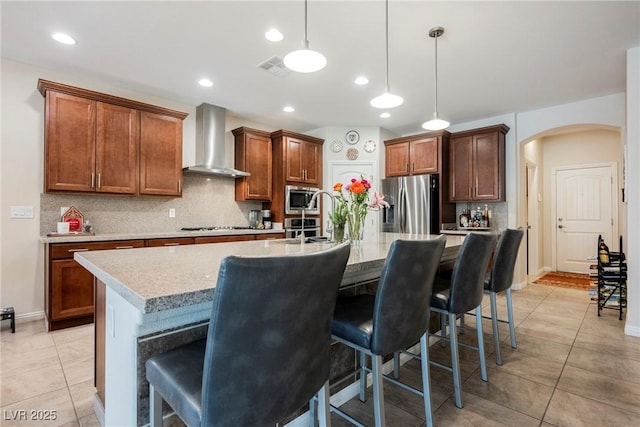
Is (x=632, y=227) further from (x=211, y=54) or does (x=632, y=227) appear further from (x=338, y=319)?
(x=211, y=54)

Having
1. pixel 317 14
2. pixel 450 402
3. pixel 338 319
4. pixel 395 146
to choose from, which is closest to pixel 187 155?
pixel 317 14

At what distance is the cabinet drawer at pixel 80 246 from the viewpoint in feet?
9.50

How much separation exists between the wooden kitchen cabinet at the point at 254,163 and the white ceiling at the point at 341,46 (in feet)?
2.24

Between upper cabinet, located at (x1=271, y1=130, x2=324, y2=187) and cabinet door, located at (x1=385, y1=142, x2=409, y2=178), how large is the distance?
121 cm

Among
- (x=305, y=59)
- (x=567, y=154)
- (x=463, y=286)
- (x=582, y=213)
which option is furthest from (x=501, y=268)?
(x=567, y=154)

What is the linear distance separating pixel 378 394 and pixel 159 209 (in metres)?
3.74

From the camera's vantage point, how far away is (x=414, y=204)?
508 centimetres

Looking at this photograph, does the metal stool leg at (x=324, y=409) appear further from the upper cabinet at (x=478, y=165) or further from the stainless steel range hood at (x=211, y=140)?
the upper cabinet at (x=478, y=165)

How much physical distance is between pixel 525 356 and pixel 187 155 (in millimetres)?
4399

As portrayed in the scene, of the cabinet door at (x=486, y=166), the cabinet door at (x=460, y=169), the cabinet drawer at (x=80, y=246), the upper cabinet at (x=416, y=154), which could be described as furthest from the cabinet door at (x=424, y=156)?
the cabinet drawer at (x=80, y=246)

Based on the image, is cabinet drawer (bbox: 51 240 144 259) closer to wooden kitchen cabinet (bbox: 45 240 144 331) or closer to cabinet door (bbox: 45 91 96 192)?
wooden kitchen cabinet (bbox: 45 240 144 331)

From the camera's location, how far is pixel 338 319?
1.42m

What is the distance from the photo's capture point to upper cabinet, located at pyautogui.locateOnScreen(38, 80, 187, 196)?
3.10 m

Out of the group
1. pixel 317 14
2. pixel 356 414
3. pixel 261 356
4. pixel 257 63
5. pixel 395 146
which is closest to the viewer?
pixel 261 356
